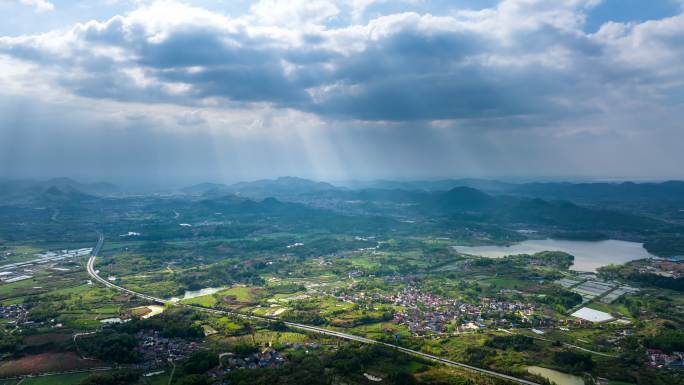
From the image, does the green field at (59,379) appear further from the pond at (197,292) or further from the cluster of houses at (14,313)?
the pond at (197,292)

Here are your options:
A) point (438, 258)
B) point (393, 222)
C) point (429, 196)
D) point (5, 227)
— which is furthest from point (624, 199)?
point (5, 227)

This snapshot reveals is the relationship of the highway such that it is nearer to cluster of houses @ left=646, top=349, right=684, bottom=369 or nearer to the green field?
cluster of houses @ left=646, top=349, right=684, bottom=369

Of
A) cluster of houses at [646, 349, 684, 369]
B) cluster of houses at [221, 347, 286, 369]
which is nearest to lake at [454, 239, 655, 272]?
cluster of houses at [646, 349, 684, 369]

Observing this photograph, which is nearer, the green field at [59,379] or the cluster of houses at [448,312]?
the green field at [59,379]

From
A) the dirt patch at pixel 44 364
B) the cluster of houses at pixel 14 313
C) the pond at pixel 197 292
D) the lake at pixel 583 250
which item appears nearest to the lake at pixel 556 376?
the dirt patch at pixel 44 364

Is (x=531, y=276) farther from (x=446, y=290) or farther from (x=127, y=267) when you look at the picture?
(x=127, y=267)
